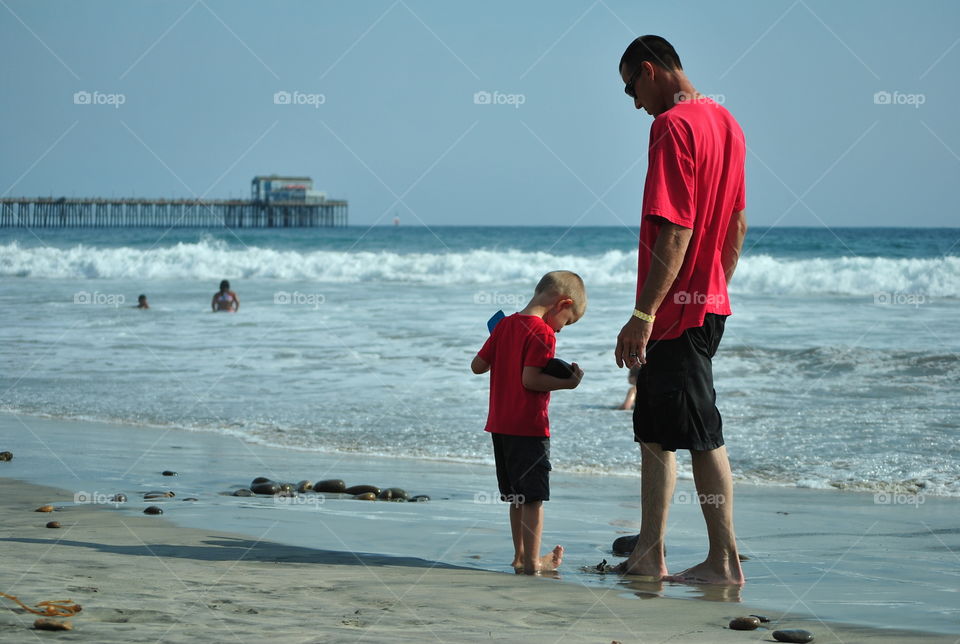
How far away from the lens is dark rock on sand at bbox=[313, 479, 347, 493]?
5637 millimetres

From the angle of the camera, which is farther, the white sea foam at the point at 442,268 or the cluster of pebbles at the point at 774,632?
the white sea foam at the point at 442,268

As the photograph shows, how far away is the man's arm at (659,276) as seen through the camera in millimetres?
3531

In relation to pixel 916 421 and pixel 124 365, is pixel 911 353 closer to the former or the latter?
pixel 916 421

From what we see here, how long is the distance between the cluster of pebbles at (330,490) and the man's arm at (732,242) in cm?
222

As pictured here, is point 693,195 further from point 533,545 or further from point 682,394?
point 533,545

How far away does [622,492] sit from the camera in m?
5.87

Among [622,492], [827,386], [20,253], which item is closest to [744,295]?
[827,386]

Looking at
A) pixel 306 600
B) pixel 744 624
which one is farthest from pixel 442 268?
pixel 744 624

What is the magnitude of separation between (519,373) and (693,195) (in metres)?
0.97

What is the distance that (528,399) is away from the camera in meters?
4.06

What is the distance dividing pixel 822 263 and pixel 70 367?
21983mm

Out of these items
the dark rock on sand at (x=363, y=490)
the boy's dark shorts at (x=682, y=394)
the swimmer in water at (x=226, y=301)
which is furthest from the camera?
the swimmer in water at (x=226, y=301)

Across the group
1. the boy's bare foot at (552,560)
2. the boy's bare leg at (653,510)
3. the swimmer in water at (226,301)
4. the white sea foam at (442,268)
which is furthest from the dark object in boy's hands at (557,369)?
the white sea foam at (442,268)

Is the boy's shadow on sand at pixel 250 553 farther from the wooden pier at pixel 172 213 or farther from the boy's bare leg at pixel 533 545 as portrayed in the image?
the wooden pier at pixel 172 213
